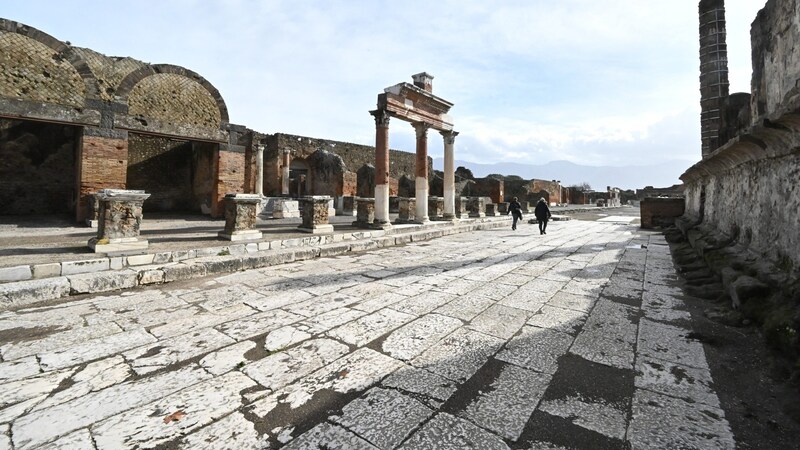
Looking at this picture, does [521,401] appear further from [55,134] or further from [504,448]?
[55,134]

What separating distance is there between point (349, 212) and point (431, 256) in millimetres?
9411

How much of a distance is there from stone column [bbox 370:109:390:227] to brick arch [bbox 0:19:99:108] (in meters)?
7.02

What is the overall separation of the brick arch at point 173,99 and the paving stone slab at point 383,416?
10.8m

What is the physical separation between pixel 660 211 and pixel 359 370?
1355 centimetres

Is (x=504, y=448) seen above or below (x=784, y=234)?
below

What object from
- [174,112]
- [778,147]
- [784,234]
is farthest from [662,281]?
[174,112]

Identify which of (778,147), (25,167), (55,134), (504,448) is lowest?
(504,448)

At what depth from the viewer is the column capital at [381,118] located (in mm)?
9633

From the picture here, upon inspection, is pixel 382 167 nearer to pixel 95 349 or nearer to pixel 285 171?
pixel 95 349

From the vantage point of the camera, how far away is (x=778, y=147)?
330 centimetres

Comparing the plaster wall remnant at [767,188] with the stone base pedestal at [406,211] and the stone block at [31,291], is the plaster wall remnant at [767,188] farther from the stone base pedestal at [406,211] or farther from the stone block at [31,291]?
the stone base pedestal at [406,211]

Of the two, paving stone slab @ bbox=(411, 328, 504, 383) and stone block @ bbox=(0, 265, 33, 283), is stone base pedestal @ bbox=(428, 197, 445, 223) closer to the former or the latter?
paving stone slab @ bbox=(411, 328, 504, 383)

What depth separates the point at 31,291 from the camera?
3.60 meters

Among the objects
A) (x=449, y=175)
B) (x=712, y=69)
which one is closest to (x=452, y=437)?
(x=449, y=175)
